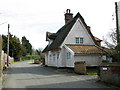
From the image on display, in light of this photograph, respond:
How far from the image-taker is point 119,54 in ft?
37.6

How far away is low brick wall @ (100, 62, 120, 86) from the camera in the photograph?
10.9 metres

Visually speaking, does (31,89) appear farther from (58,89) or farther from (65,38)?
(65,38)

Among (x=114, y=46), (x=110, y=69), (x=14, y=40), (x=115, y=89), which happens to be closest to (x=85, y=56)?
(x=114, y=46)

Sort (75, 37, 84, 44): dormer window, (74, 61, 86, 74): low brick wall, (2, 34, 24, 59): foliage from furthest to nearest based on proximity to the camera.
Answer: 1. (2, 34, 24, 59): foliage
2. (75, 37, 84, 44): dormer window
3. (74, 61, 86, 74): low brick wall

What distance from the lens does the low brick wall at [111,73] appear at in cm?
1088

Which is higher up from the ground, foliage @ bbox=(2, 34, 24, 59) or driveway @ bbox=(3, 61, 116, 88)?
foliage @ bbox=(2, 34, 24, 59)

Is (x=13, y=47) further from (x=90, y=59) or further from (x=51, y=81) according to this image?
(x=51, y=81)

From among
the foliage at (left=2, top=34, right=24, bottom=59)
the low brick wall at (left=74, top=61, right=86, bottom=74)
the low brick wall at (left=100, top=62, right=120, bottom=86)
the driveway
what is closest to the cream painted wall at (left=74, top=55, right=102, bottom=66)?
the low brick wall at (left=74, top=61, right=86, bottom=74)

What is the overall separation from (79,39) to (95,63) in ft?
16.7

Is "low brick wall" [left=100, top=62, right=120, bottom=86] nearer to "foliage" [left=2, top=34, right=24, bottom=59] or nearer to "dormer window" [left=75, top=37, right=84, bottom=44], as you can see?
"dormer window" [left=75, top=37, right=84, bottom=44]

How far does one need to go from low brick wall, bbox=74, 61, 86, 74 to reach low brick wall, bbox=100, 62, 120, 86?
16.9 feet

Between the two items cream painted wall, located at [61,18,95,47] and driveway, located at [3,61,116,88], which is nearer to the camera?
driveway, located at [3,61,116,88]

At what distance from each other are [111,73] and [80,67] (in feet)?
22.3

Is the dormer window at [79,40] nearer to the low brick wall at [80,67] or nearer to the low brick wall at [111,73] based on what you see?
the low brick wall at [80,67]
